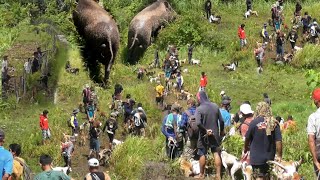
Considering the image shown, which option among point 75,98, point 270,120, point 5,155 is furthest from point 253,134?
point 75,98

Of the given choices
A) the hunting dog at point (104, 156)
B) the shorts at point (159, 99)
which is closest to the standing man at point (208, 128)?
the hunting dog at point (104, 156)

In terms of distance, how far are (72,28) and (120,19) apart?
23.6ft

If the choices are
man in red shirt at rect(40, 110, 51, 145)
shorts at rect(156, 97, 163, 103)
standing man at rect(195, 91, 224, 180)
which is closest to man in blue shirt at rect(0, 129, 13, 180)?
standing man at rect(195, 91, 224, 180)

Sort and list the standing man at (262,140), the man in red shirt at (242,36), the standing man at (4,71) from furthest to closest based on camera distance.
Answer: the man in red shirt at (242,36) → the standing man at (4,71) → the standing man at (262,140)

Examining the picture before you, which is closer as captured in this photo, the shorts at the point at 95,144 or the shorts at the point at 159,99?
the shorts at the point at 95,144

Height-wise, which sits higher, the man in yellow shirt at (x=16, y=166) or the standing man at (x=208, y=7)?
the standing man at (x=208, y=7)

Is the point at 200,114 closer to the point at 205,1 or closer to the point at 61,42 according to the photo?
the point at 61,42

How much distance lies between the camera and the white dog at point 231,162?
405 inches

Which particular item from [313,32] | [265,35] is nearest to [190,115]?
[265,35]

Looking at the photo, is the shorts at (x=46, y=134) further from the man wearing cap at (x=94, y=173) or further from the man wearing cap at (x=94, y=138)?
the man wearing cap at (x=94, y=173)

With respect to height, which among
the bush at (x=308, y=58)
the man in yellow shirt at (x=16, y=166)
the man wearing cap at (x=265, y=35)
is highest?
the man wearing cap at (x=265, y=35)

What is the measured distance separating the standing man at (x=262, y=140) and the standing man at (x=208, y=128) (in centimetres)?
160

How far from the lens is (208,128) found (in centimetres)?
1048

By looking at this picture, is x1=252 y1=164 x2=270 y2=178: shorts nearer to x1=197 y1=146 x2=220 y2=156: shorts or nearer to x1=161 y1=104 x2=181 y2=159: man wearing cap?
x1=197 y1=146 x2=220 y2=156: shorts
